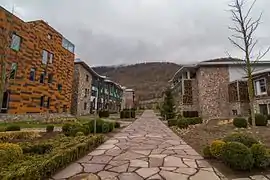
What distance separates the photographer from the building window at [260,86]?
20953 millimetres

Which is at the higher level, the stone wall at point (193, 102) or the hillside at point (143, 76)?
the hillside at point (143, 76)

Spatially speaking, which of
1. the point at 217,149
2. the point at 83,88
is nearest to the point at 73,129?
the point at 217,149

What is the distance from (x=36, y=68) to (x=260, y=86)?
932 inches

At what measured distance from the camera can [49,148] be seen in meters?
6.58

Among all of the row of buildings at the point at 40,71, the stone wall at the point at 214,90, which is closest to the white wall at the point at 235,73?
the stone wall at the point at 214,90

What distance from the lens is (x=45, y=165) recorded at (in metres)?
4.32

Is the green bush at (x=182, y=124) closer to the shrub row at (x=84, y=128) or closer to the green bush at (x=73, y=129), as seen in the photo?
the shrub row at (x=84, y=128)

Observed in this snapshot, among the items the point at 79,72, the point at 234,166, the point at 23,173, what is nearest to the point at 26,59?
the point at 79,72

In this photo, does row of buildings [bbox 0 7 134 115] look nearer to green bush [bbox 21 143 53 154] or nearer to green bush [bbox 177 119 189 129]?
green bush [bbox 21 143 53 154]

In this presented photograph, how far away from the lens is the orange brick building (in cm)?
1814

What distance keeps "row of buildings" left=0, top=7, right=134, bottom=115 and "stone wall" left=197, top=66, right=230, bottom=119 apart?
506 inches

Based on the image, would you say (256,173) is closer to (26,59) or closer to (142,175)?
(142,175)

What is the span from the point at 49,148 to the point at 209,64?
74.4ft

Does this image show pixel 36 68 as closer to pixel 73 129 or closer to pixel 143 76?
pixel 73 129
